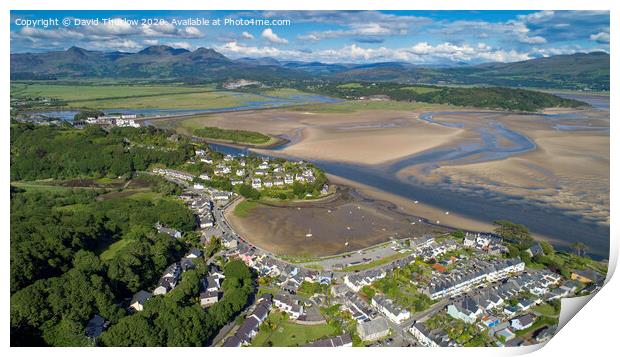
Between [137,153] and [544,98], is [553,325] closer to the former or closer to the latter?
[137,153]

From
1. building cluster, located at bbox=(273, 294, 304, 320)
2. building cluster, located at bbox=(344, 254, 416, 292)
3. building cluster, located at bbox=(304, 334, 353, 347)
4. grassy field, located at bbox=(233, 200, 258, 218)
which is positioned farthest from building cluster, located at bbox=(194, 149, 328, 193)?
building cluster, located at bbox=(304, 334, 353, 347)

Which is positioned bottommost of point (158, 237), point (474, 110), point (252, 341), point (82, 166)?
point (252, 341)

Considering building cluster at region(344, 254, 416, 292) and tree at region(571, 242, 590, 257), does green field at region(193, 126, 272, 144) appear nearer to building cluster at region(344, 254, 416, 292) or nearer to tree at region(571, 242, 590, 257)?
building cluster at region(344, 254, 416, 292)

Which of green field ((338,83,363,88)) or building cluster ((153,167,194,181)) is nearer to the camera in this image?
building cluster ((153,167,194,181))

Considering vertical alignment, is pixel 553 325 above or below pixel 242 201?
below

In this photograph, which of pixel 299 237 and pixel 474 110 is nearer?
pixel 299 237

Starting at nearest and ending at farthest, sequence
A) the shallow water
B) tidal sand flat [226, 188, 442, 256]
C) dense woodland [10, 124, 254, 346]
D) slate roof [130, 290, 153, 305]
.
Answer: dense woodland [10, 124, 254, 346], slate roof [130, 290, 153, 305], tidal sand flat [226, 188, 442, 256], the shallow water

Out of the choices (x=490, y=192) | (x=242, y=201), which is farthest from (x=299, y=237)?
(x=490, y=192)
